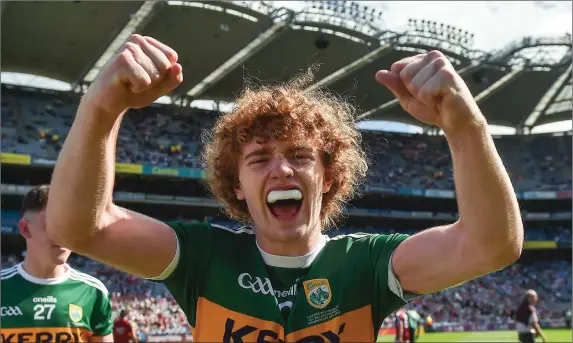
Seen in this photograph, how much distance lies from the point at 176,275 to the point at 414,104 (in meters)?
1.14

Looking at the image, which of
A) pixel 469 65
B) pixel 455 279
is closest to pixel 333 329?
pixel 455 279

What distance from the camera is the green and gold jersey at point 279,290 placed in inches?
87.4

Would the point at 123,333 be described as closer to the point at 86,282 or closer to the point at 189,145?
the point at 86,282

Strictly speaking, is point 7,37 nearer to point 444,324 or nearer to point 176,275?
point 444,324

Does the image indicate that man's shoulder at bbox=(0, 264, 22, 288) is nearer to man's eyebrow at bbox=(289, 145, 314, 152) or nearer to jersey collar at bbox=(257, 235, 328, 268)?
jersey collar at bbox=(257, 235, 328, 268)

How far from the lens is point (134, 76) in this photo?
176 centimetres

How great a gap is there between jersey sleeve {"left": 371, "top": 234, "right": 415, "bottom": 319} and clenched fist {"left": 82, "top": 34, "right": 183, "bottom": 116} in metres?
1.07

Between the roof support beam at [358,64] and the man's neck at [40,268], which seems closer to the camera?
the man's neck at [40,268]

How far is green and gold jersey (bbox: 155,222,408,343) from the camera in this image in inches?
87.4

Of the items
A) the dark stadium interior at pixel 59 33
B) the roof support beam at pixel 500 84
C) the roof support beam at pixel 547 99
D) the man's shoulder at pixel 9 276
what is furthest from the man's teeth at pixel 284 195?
the roof support beam at pixel 547 99

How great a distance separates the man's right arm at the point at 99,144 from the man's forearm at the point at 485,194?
0.96m

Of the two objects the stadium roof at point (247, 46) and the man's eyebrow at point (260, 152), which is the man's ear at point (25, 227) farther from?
the stadium roof at point (247, 46)

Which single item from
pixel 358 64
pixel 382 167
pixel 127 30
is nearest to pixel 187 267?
pixel 127 30

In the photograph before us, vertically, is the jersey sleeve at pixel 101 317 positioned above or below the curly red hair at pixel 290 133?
below
